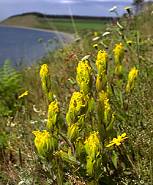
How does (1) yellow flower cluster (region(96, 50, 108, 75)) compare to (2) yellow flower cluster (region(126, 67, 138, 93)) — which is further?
(2) yellow flower cluster (region(126, 67, 138, 93))

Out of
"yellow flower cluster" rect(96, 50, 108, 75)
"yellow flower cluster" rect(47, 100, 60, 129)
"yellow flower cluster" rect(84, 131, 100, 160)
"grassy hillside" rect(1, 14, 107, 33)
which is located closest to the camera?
"yellow flower cluster" rect(84, 131, 100, 160)

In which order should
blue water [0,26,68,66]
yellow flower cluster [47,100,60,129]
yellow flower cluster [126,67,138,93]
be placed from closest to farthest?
yellow flower cluster [47,100,60,129], yellow flower cluster [126,67,138,93], blue water [0,26,68,66]

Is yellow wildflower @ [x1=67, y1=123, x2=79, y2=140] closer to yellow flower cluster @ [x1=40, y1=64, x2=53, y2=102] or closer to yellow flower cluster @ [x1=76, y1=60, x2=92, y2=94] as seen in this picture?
yellow flower cluster @ [x1=76, y1=60, x2=92, y2=94]

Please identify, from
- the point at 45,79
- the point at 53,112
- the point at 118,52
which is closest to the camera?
the point at 53,112

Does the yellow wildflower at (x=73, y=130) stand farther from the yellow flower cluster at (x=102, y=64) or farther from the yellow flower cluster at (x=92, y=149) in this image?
the yellow flower cluster at (x=102, y=64)

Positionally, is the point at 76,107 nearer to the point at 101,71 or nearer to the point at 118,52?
the point at 101,71

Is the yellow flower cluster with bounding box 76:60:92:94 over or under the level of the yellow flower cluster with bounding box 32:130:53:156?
over

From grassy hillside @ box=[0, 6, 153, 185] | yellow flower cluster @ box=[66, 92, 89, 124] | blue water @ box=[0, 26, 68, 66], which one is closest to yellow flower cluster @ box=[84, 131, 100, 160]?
grassy hillside @ box=[0, 6, 153, 185]

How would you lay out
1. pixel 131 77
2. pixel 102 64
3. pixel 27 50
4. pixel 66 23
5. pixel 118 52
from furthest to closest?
pixel 66 23 → pixel 27 50 → pixel 118 52 → pixel 131 77 → pixel 102 64

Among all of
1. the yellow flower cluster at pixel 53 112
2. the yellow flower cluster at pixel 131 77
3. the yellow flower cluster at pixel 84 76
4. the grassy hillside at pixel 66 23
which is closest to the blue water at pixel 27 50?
the grassy hillside at pixel 66 23

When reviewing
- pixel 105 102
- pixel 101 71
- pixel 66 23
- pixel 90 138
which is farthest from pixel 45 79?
pixel 66 23

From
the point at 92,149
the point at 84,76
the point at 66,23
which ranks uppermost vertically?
the point at 84,76

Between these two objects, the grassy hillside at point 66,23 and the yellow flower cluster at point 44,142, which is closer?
the yellow flower cluster at point 44,142

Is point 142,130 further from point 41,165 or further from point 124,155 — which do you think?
point 41,165
